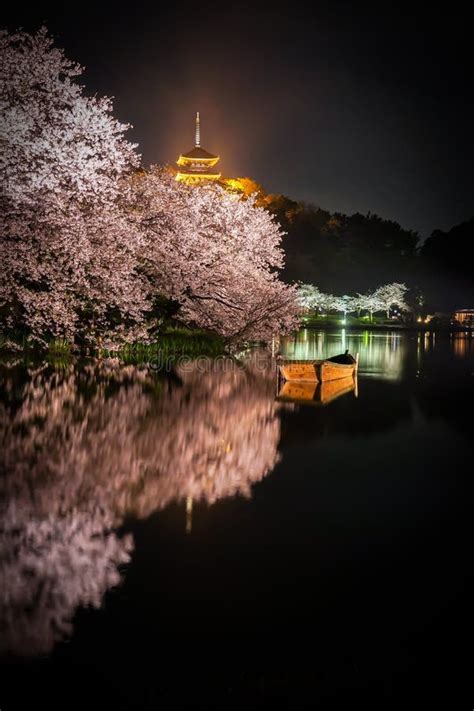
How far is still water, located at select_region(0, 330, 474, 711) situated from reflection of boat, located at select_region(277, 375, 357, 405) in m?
4.10

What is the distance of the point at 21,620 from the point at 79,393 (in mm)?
13940

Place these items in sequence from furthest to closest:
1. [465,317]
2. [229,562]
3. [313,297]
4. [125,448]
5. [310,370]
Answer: [465,317]
[313,297]
[310,370]
[125,448]
[229,562]

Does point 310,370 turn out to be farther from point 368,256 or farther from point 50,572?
point 368,256

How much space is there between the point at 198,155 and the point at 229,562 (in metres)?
95.1

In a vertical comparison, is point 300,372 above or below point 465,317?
below

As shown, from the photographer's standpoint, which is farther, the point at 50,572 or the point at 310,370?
the point at 310,370

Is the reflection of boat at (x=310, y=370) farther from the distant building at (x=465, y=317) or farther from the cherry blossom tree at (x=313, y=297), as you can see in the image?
the distant building at (x=465, y=317)

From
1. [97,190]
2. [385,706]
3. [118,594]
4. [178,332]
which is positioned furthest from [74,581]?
[178,332]

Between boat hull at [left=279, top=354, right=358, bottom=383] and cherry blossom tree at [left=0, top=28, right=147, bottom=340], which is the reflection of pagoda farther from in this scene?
boat hull at [left=279, top=354, right=358, bottom=383]

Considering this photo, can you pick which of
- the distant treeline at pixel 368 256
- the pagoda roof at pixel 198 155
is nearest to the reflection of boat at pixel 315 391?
the distant treeline at pixel 368 256

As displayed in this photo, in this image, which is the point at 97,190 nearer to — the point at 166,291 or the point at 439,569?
the point at 166,291

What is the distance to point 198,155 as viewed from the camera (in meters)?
97.1

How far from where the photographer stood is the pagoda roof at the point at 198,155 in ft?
316

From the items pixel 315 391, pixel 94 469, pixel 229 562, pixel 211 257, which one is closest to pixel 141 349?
pixel 211 257
